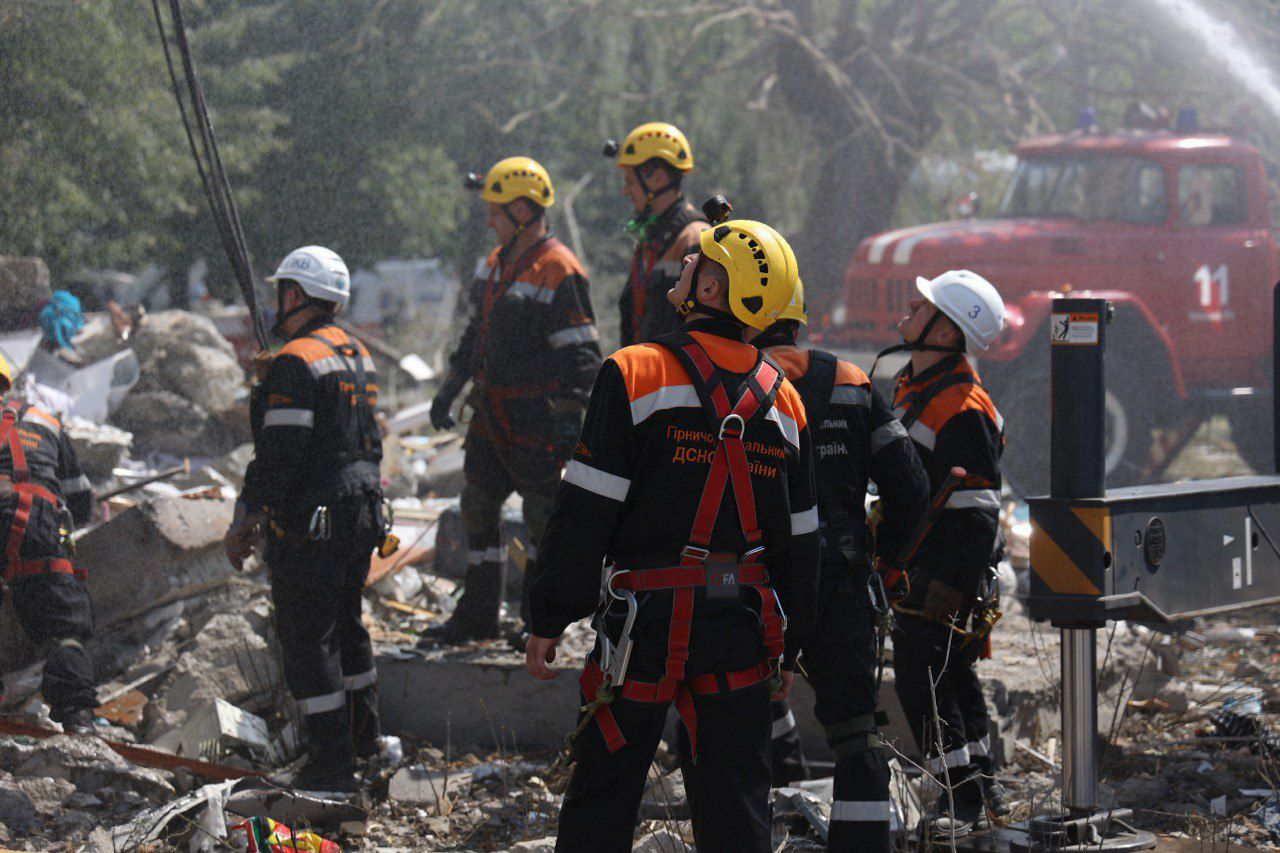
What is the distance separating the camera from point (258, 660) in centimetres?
613

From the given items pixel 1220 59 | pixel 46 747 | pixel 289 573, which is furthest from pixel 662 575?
pixel 1220 59

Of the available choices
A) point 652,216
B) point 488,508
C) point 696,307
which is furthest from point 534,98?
point 696,307

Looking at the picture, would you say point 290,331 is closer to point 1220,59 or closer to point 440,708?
point 440,708

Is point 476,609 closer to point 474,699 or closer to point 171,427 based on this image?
point 474,699

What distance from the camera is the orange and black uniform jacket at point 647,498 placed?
3.07 meters

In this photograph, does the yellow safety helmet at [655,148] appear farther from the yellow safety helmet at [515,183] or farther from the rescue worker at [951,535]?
the rescue worker at [951,535]

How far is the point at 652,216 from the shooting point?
585 cm

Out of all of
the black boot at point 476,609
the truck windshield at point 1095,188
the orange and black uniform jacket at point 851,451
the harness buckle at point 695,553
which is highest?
the truck windshield at point 1095,188

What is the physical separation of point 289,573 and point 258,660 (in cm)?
121

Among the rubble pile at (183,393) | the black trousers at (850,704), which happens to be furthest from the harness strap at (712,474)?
the rubble pile at (183,393)

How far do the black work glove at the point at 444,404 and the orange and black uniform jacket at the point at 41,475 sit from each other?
5.05ft

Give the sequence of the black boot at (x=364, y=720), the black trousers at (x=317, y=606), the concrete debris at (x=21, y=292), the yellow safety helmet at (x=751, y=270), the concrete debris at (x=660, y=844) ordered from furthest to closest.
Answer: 1. the concrete debris at (x=21, y=292)
2. the black boot at (x=364, y=720)
3. the black trousers at (x=317, y=606)
4. the concrete debris at (x=660, y=844)
5. the yellow safety helmet at (x=751, y=270)

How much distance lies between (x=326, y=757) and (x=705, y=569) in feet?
8.41

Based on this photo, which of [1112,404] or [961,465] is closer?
[961,465]
